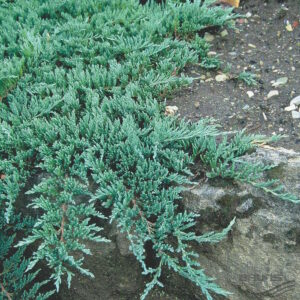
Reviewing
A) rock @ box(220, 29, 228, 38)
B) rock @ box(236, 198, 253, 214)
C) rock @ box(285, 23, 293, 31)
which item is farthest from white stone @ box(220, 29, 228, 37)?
rock @ box(236, 198, 253, 214)

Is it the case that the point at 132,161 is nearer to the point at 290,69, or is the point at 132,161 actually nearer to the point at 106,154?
the point at 106,154

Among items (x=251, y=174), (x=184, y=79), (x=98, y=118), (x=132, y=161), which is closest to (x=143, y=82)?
(x=184, y=79)

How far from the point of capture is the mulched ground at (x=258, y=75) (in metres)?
3.00

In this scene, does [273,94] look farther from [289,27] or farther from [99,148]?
[99,148]

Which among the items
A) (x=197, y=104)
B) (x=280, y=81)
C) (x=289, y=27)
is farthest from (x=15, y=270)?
(x=289, y=27)

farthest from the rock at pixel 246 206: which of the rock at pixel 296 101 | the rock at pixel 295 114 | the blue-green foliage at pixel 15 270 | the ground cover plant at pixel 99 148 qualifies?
the blue-green foliage at pixel 15 270

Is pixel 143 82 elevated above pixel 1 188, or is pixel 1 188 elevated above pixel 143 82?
pixel 143 82

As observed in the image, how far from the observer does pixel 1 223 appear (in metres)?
2.70

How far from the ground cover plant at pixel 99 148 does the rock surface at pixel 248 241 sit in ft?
0.25

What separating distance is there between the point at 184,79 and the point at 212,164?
0.74 meters

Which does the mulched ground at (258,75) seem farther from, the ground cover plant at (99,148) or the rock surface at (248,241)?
the rock surface at (248,241)

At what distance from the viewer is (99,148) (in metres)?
2.65

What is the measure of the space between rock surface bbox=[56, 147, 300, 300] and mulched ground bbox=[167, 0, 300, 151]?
1.21 feet

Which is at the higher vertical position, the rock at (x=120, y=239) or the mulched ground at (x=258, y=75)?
the mulched ground at (x=258, y=75)
